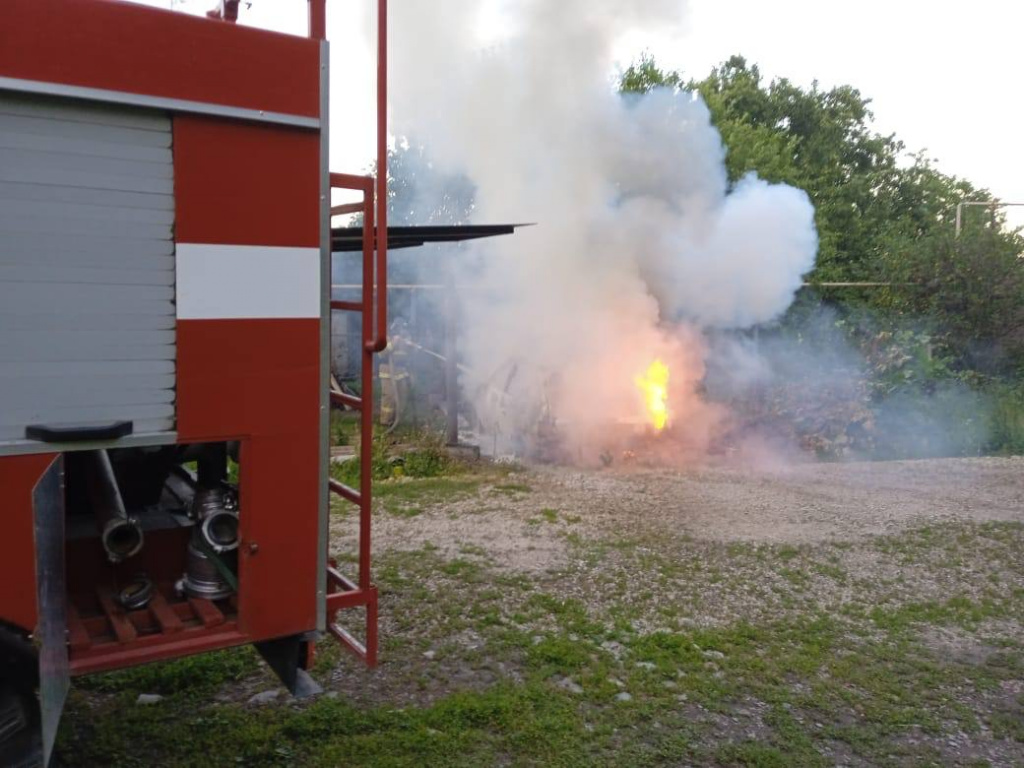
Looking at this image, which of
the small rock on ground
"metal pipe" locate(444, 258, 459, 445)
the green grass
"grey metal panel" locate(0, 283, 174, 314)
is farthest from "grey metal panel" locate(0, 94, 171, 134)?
"metal pipe" locate(444, 258, 459, 445)

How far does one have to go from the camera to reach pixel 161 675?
4.47 meters

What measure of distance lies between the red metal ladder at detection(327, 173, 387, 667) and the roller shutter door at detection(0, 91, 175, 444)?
708mm

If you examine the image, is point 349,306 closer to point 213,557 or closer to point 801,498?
point 213,557

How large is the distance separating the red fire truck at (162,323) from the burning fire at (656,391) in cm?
861

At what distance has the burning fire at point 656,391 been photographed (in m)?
11.7

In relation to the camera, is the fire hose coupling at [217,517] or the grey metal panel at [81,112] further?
the fire hose coupling at [217,517]

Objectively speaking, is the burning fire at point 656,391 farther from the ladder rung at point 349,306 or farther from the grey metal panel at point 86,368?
the grey metal panel at point 86,368

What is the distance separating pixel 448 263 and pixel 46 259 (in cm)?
795

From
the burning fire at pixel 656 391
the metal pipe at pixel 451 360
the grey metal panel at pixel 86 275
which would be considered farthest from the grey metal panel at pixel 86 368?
the burning fire at pixel 656 391

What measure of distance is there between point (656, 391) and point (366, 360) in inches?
358

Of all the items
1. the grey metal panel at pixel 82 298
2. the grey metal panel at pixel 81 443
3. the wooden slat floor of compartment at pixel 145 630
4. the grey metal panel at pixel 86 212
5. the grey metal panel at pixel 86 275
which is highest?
the grey metal panel at pixel 86 212

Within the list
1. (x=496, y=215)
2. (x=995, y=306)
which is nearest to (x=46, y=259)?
(x=496, y=215)

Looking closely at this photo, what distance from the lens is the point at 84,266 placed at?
8.82 ft

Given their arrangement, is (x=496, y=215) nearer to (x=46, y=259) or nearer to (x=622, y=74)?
(x=622, y=74)
